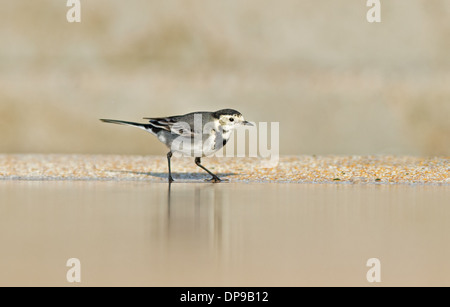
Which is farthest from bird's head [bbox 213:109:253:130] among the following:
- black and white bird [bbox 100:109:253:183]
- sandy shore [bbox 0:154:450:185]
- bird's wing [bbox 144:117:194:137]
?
sandy shore [bbox 0:154:450:185]

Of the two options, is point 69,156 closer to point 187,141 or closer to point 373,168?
point 187,141

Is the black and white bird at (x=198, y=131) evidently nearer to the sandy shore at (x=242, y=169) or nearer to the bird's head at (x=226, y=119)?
the bird's head at (x=226, y=119)

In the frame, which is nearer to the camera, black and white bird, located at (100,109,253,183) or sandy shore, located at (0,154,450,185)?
black and white bird, located at (100,109,253,183)

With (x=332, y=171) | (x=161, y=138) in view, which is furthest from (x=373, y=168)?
(x=161, y=138)

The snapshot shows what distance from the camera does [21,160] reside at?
8719mm

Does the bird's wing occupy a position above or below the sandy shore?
above

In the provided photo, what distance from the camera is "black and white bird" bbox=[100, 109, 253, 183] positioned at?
7191 millimetres

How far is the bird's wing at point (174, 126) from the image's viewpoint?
7.29 metres

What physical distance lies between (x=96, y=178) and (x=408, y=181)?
122 inches

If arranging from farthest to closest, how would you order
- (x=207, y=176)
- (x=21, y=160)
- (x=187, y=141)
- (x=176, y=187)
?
(x=21, y=160) → (x=207, y=176) → (x=187, y=141) → (x=176, y=187)

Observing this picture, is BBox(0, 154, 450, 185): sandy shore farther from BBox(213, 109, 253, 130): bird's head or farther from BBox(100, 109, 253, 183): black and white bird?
BBox(213, 109, 253, 130): bird's head

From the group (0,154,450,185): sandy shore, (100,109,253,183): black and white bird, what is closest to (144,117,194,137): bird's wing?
(100,109,253,183): black and white bird

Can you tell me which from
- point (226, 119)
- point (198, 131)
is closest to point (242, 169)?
point (226, 119)

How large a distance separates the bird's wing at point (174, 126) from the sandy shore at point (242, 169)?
513mm
